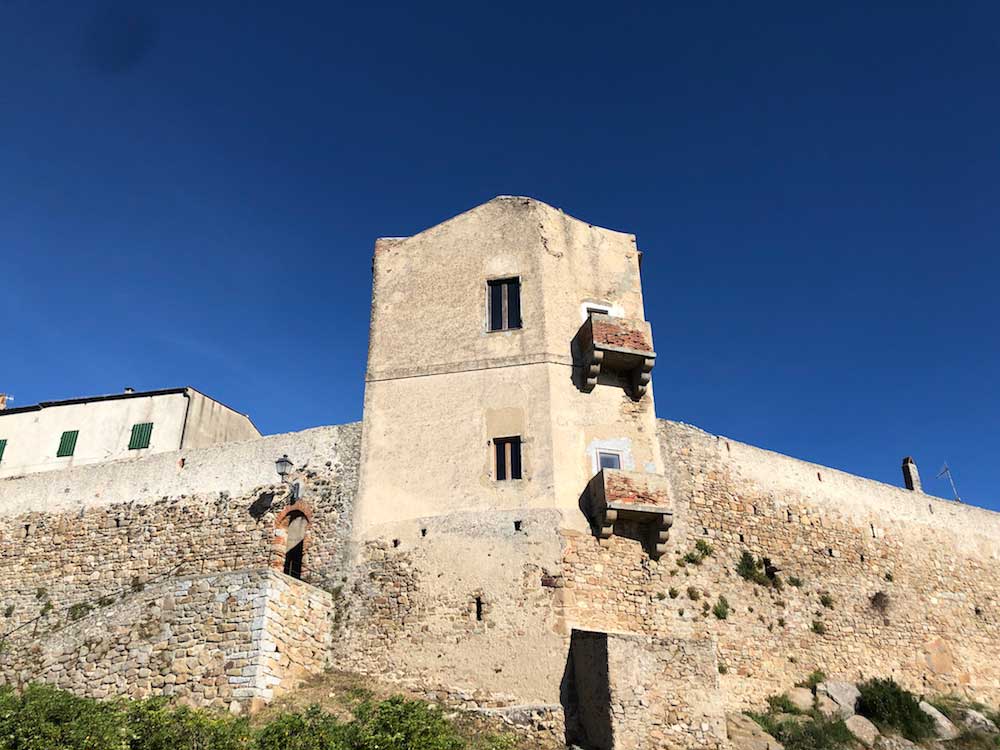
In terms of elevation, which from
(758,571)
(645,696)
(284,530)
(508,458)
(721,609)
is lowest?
(645,696)

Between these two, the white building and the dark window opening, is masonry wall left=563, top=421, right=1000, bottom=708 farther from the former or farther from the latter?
the white building

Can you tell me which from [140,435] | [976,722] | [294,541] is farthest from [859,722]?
[140,435]

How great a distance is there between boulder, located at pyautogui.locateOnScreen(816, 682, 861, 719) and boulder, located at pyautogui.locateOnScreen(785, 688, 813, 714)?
336mm

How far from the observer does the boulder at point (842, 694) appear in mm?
18842

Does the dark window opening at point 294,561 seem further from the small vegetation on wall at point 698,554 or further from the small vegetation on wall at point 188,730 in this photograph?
the small vegetation on wall at point 698,554

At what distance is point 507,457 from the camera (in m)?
18.5

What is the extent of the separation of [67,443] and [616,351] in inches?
763

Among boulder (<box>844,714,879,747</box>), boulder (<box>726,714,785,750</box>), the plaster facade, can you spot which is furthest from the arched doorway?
boulder (<box>844,714,879,747</box>)

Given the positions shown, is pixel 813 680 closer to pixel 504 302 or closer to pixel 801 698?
pixel 801 698

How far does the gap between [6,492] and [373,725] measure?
57.5 feet

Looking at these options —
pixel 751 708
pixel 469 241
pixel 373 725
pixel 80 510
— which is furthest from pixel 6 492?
pixel 751 708

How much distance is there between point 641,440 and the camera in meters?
19.2

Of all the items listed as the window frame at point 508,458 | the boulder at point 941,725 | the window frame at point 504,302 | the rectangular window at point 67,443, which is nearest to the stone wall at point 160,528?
the rectangular window at point 67,443

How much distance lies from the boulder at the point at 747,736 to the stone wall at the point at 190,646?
8.63 m
